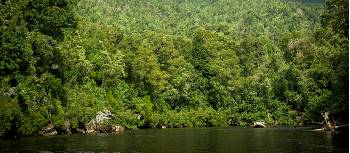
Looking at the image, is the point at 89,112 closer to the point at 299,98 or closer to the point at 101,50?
the point at 101,50

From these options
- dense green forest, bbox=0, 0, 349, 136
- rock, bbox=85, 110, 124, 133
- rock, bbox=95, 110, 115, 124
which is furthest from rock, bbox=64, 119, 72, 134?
rock, bbox=95, 110, 115, 124

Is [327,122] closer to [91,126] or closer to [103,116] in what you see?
[91,126]

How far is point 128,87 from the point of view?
Result: 330ft

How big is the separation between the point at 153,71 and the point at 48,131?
4033 centimetres

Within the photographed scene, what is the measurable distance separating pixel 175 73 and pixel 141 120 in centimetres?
2159

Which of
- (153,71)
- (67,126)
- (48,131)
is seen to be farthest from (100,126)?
(153,71)

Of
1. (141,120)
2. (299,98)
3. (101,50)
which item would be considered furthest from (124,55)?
(299,98)

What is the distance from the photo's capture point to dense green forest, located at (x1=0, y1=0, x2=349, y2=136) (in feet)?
214

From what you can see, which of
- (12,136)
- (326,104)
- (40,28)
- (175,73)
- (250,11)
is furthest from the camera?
(250,11)

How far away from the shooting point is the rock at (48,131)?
68094mm

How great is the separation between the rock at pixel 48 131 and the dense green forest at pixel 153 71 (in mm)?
647

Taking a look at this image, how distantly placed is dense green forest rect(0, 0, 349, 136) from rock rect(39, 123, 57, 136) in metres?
0.65

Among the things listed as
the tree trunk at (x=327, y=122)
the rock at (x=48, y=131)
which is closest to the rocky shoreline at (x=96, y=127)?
the rock at (x=48, y=131)

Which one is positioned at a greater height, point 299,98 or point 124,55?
point 124,55
